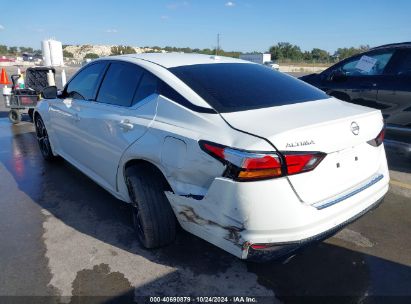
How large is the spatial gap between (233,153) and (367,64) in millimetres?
4322

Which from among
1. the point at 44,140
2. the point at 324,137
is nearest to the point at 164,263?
the point at 324,137

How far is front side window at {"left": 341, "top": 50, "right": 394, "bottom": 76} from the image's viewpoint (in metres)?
5.45

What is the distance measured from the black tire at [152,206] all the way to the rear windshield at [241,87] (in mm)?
770

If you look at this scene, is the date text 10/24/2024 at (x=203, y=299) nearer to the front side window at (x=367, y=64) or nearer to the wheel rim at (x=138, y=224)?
the wheel rim at (x=138, y=224)

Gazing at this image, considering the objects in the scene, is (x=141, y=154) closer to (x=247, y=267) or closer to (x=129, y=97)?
(x=129, y=97)

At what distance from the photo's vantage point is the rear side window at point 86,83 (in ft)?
13.1

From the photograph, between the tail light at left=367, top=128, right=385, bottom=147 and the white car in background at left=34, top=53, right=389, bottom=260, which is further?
the tail light at left=367, top=128, right=385, bottom=147

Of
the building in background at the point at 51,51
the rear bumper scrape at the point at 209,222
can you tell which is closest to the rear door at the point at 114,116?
the rear bumper scrape at the point at 209,222

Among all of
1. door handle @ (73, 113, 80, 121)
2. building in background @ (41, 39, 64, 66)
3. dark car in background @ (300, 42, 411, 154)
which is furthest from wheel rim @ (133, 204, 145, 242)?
building in background @ (41, 39, 64, 66)

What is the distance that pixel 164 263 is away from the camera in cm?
299

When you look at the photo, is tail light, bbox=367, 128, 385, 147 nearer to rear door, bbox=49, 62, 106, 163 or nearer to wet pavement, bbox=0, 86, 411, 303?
wet pavement, bbox=0, 86, 411, 303

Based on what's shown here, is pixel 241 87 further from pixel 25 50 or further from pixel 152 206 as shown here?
pixel 25 50

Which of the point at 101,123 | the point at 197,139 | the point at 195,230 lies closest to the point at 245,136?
the point at 197,139

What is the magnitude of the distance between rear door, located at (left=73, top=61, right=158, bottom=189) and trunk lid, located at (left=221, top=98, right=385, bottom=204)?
2.88ft
